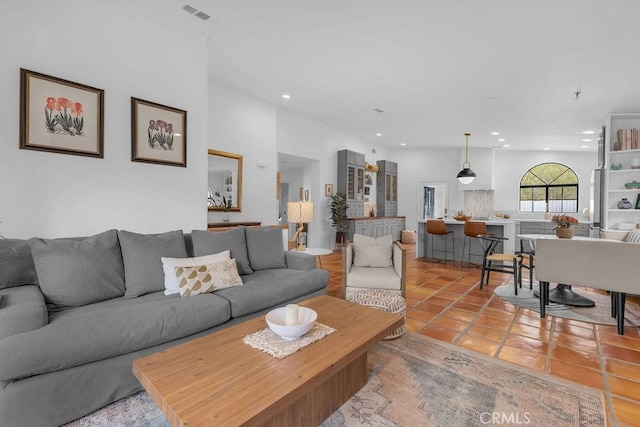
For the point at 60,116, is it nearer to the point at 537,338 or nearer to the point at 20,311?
the point at 20,311

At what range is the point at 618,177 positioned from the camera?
5.27m

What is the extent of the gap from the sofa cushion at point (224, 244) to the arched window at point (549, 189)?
9056 mm

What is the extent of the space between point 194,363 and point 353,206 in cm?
627

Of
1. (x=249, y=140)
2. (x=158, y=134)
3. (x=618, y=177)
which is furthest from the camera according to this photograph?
(x=618, y=177)

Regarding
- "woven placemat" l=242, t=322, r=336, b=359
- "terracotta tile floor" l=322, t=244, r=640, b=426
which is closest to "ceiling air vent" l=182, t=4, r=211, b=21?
"woven placemat" l=242, t=322, r=336, b=359

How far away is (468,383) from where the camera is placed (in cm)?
191

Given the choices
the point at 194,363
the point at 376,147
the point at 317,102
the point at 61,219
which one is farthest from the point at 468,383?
the point at 376,147

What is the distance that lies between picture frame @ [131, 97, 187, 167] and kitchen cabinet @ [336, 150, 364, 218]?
4.56m

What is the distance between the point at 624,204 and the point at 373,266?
5.01 meters

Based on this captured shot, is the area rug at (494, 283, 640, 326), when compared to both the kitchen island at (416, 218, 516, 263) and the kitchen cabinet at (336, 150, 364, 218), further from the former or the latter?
the kitchen cabinet at (336, 150, 364, 218)

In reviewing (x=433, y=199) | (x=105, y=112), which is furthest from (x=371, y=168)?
(x=105, y=112)

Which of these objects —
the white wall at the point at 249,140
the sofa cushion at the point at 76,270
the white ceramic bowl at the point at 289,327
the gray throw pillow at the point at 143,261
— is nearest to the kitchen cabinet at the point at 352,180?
the white wall at the point at 249,140

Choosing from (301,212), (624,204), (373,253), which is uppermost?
(624,204)

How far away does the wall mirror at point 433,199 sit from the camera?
9445 millimetres
